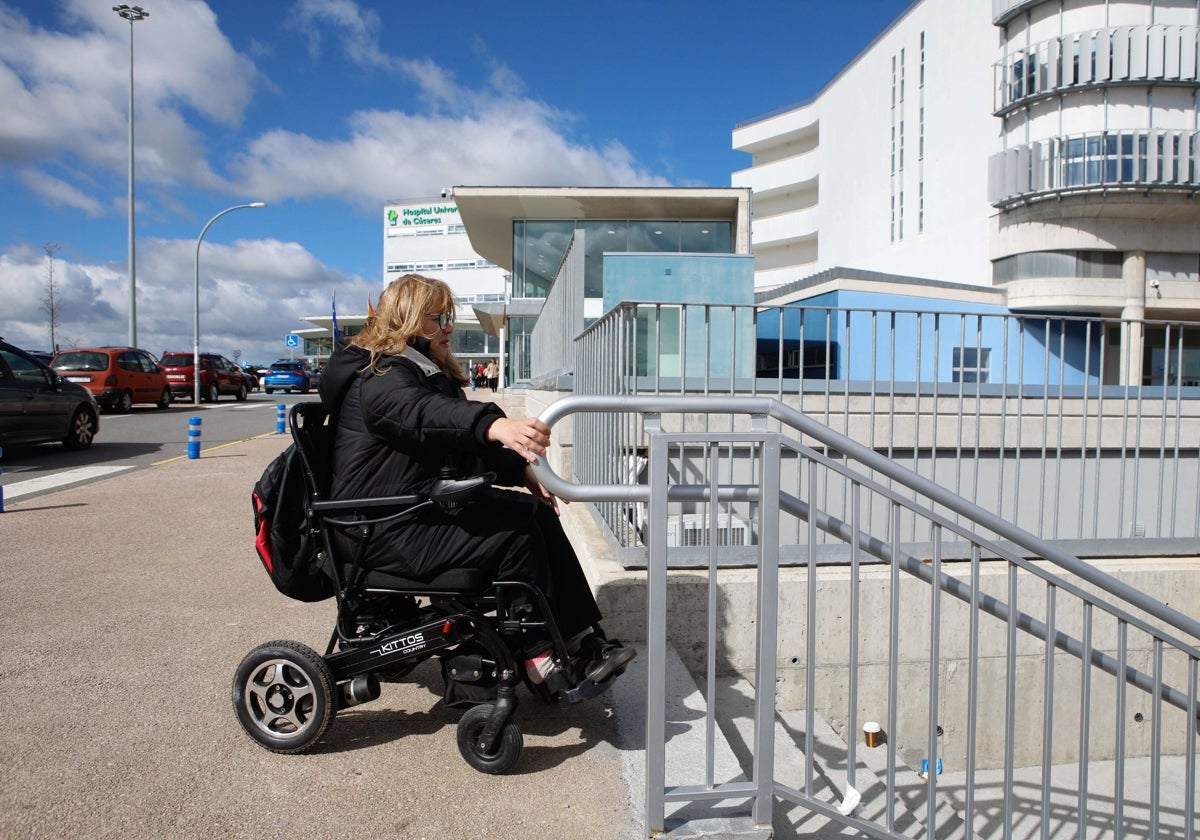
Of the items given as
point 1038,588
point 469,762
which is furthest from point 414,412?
point 1038,588

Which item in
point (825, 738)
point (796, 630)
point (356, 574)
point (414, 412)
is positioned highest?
point (414, 412)

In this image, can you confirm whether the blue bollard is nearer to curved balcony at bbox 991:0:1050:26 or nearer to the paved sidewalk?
the paved sidewalk

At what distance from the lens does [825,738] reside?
409 centimetres

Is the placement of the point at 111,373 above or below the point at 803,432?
above

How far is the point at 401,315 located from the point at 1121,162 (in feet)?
116

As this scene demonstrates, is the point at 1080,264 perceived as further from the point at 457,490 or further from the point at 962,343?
the point at 457,490

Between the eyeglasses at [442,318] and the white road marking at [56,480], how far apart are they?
7153 millimetres

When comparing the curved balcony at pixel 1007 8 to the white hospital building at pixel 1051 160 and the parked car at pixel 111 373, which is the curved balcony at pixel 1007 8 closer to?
the white hospital building at pixel 1051 160

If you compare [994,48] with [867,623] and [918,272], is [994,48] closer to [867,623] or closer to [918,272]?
[918,272]

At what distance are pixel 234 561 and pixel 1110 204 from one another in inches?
1367

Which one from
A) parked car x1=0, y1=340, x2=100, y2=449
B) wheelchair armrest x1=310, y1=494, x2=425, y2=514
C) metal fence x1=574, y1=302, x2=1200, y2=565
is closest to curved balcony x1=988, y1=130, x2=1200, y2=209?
metal fence x1=574, y1=302, x2=1200, y2=565

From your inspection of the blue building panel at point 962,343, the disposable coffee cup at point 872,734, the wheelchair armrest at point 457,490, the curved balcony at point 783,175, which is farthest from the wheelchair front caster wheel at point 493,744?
the curved balcony at point 783,175

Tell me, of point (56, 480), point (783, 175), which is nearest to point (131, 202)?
point (56, 480)

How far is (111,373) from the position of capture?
20.9m
